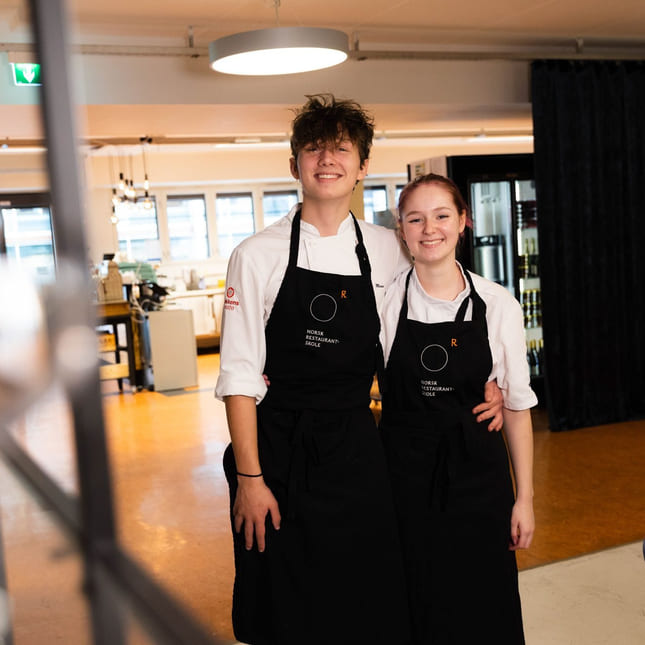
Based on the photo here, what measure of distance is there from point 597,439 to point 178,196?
8.56 meters

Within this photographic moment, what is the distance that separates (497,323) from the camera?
6.79 feet

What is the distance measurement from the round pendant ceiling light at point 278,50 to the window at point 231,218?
865cm

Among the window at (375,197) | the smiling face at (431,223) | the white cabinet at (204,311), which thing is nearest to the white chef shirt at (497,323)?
the smiling face at (431,223)

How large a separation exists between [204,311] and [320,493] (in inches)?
371

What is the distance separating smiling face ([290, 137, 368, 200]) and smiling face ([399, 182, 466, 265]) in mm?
183

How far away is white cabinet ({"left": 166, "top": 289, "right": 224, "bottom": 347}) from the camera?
11.1 metres

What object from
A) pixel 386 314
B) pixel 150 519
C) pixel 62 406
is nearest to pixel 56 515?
pixel 62 406

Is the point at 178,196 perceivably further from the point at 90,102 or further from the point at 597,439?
the point at 597,439

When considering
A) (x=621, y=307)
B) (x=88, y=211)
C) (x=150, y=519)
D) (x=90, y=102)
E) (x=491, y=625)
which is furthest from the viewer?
(x=621, y=307)

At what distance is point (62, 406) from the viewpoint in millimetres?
362

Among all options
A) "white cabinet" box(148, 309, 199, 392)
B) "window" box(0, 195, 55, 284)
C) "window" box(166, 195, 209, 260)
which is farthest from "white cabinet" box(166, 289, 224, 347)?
"window" box(0, 195, 55, 284)

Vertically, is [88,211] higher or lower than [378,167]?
lower

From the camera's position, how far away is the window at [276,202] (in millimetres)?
12992

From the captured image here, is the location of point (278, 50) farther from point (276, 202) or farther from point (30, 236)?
point (276, 202)
